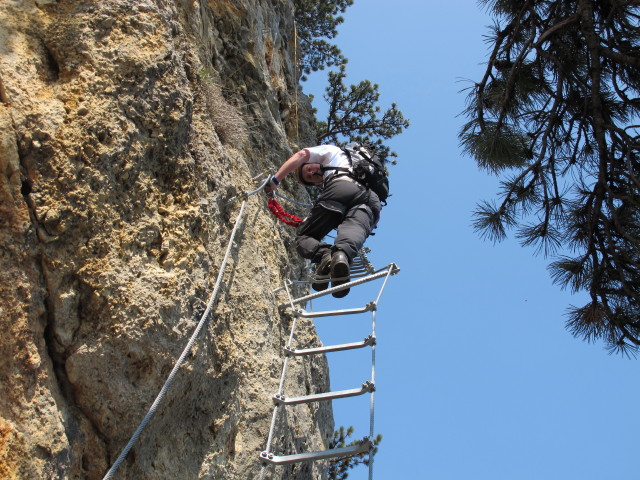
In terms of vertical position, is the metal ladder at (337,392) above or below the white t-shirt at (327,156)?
below

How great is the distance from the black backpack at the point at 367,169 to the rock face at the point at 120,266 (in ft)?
3.76

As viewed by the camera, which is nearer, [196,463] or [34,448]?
[34,448]

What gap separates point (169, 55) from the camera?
15.0ft

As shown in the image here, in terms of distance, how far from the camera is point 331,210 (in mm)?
5723

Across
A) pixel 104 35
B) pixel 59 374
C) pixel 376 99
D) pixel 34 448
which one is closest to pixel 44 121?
pixel 104 35

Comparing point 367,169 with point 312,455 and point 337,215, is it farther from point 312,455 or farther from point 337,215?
point 312,455

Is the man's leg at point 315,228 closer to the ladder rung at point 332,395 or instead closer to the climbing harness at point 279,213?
the climbing harness at point 279,213

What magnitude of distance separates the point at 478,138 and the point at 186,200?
388cm

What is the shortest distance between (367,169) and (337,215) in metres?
0.48

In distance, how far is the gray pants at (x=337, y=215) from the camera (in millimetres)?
5648

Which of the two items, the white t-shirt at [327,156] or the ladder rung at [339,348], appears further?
the white t-shirt at [327,156]

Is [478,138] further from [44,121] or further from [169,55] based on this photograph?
[44,121]

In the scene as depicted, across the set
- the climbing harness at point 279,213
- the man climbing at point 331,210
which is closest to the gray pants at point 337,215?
the man climbing at point 331,210

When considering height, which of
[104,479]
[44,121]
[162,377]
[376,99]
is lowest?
[104,479]
